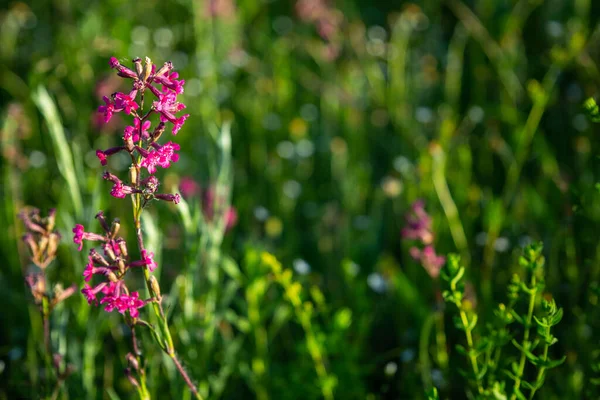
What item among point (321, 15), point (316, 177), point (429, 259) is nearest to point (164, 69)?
point (429, 259)

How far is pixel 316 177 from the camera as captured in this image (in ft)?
9.11

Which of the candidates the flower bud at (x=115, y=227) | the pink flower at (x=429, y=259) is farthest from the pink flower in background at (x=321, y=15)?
the flower bud at (x=115, y=227)

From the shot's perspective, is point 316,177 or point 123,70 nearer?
point 123,70

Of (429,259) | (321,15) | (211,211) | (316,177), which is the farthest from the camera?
(321,15)

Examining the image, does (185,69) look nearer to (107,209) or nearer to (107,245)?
(107,209)

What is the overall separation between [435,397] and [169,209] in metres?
1.58

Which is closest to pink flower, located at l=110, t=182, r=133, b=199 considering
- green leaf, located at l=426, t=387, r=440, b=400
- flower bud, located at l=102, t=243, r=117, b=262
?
flower bud, located at l=102, t=243, r=117, b=262

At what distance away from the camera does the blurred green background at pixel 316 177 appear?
1.71 metres

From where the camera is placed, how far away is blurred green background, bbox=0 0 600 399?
1.71 metres

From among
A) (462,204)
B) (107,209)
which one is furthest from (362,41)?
(107,209)

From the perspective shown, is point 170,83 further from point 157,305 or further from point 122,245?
point 157,305

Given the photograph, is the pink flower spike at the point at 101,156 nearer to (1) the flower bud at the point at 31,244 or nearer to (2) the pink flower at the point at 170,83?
(2) the pink flower at the point at 170,83

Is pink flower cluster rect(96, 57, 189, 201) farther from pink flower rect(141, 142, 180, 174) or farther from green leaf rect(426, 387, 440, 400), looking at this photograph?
green leaf rect(426, 387, 440, 400)

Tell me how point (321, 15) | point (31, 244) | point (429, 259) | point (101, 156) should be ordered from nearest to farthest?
point (101, 156) < point (31, 244) < point (429, 259) < point (321, 15)
